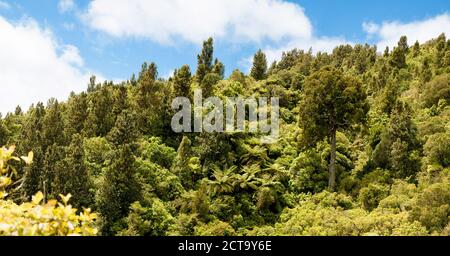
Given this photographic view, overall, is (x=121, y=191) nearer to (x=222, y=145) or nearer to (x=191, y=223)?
(x=191, y=223)

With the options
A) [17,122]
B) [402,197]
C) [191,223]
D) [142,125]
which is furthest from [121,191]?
[17,122]

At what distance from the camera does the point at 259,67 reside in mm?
55438

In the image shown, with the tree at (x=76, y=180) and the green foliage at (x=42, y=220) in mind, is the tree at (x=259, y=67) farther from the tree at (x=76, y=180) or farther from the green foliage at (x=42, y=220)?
the green foliage at (x=42, y=220)

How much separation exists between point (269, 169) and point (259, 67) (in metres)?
27.3

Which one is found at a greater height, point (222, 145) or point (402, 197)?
point (222, 145)

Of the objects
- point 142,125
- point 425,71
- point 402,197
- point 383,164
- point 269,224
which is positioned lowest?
point 269,224

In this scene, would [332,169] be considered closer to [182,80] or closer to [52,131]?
[182,80]

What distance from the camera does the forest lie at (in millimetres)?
23828

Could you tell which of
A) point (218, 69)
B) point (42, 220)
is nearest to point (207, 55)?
point (218, 69)

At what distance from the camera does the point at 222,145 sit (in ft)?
105

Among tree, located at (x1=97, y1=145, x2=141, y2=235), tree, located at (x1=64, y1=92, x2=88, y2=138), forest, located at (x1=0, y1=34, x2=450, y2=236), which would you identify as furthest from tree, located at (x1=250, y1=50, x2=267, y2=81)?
tree, located at (x1=97, y1=145, x2=141, y2=235)

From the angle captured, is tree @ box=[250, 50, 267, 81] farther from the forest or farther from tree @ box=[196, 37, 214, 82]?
the forest
